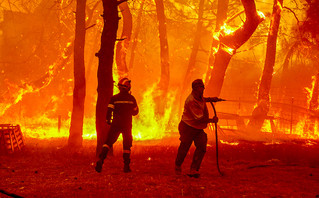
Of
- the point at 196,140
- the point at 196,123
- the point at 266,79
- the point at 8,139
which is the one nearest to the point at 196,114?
the point at 196,123

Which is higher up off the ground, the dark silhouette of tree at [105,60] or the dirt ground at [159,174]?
the dark silhouette of tree at [105,60]

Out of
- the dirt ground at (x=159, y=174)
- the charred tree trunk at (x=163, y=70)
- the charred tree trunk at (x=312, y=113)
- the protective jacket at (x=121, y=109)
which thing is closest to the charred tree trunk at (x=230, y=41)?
the charred tree trunk at (x=163, y=70)

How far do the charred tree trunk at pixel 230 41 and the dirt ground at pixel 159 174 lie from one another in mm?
4498

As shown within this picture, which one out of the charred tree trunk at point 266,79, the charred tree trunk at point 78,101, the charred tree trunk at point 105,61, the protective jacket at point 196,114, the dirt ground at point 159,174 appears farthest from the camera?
the charred tree trunk at point 266,79

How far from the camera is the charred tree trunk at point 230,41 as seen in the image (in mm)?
14271

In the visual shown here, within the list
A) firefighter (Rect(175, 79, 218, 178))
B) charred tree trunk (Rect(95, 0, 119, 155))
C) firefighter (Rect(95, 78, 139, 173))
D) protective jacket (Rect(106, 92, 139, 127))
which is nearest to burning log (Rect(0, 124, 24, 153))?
charred tree trunk (Rect(95, 0, 119, 155))

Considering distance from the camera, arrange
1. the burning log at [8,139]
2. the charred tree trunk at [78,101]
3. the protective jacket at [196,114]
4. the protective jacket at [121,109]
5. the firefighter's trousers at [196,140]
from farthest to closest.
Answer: the charred tree trunk at [78,101], the burning log at [8,139], the protective jacket at [121,109], the firefighter's trousers at [196,140], the protective jacket at [196,114]

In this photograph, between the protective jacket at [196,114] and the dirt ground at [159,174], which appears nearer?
the dirt ground at [159,174]

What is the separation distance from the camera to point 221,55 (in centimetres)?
1591

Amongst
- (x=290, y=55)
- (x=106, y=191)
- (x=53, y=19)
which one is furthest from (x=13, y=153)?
(x=290, y=55)

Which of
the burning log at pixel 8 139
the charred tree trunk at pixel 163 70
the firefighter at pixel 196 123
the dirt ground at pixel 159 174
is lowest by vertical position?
the dirt ground at pixel 159 174

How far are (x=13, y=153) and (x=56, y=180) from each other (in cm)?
408

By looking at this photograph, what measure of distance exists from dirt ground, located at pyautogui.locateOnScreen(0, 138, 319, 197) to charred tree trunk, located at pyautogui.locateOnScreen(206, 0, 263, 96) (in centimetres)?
450

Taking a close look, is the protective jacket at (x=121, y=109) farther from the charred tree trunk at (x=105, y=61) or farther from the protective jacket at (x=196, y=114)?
the charred tree trunk at (x=105, y=61)
